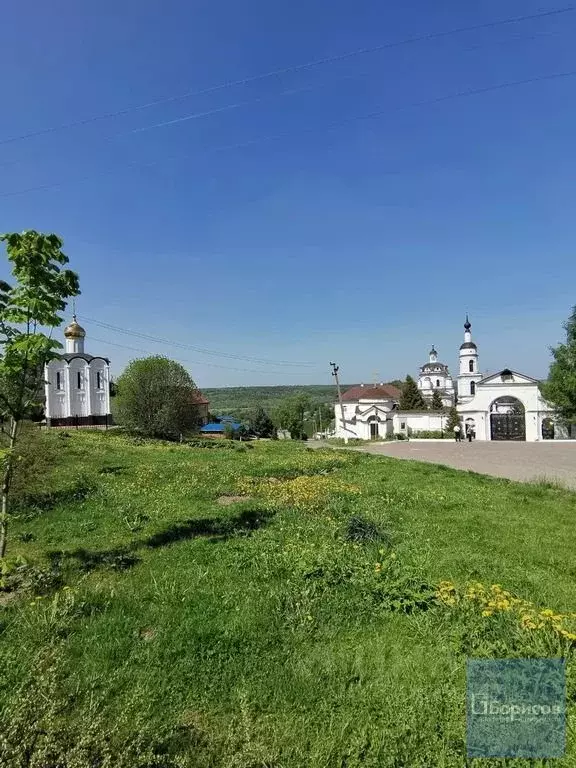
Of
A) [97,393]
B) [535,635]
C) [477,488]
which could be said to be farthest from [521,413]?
[535,635]

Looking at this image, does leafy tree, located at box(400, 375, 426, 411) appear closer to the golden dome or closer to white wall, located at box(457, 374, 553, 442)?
white wall, located at box(457, 374, 553, 442)

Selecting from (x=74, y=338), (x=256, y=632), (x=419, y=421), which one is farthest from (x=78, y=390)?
(x=256, y=632)

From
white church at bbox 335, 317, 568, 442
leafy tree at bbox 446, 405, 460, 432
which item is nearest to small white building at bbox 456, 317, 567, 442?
white church at bbox 335, 317, 568, 442

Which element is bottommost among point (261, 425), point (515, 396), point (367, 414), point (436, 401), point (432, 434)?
point (432, 434)

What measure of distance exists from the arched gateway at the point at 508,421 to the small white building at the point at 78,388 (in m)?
35.2

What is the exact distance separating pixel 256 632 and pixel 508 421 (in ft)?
145

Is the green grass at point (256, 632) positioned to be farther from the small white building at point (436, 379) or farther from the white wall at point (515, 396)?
the small white building at point (436, 379)

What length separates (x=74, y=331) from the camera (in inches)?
1709

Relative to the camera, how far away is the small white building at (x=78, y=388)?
41656 millimetres

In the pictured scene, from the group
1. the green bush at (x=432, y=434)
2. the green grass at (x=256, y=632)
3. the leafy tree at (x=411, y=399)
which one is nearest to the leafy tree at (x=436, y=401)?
the leafy tree at (x=411, y=399)

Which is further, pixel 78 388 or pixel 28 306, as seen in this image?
pixel 78 388

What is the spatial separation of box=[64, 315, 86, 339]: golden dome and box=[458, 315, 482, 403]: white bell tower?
41873mm

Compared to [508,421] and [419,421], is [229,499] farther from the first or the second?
[419,421]

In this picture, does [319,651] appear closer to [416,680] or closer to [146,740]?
[416,680]
